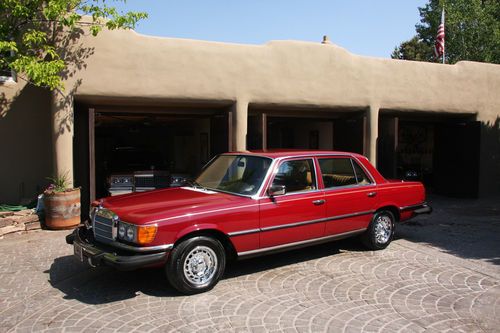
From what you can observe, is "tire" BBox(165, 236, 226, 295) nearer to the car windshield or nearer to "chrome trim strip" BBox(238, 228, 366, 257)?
"chrome trim strip" BBox(238, 228, 366, 257)

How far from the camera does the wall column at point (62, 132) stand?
8.48m

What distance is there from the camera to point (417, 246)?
7.25 m

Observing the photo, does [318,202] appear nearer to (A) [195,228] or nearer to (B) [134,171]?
(A) [195,228]

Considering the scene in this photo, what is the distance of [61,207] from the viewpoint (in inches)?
320

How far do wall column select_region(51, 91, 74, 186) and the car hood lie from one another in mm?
3517

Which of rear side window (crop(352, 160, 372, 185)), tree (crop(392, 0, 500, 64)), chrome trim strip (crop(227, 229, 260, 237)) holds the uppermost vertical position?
tree (crop(392, 0, 500, 64))

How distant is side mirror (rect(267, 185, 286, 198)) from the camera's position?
5395mm

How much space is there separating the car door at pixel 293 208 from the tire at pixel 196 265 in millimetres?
659

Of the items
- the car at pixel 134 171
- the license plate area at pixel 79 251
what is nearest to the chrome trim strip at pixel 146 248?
the license plate area at pixel 79 251

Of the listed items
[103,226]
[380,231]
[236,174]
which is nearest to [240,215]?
[236,174]

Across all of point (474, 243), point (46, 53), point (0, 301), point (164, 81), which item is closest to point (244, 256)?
point (0, 301)

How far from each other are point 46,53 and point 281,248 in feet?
20.2

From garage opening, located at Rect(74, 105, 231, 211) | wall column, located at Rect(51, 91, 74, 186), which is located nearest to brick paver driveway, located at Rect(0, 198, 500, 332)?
wall column, located at Rect(51, 91, 74, 186)

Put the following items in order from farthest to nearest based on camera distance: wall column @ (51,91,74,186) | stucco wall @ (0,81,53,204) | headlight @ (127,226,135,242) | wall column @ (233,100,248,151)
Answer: wall column @ (233,100,248,151) → stucco wall @ (0,81,53,204) → wall column @ (51,91,74,186) → headlight @ (127,226,135,242)
